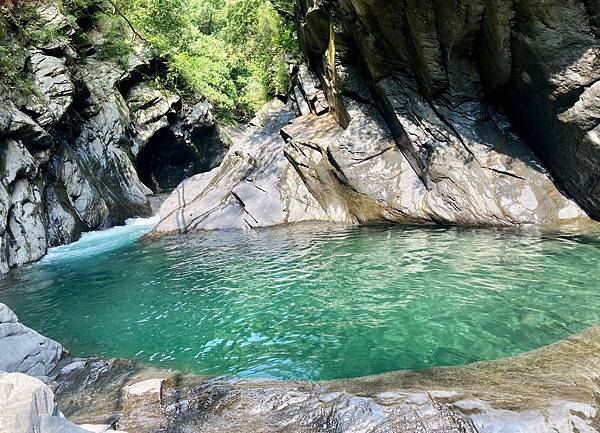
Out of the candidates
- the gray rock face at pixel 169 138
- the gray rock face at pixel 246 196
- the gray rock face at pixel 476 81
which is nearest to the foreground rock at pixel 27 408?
the gray rock face at pixel 476 81

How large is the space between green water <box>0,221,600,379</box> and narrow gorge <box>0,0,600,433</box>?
0.05m

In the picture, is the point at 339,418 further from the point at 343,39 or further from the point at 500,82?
the point at 343,39

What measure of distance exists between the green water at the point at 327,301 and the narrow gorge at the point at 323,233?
5 centimetres

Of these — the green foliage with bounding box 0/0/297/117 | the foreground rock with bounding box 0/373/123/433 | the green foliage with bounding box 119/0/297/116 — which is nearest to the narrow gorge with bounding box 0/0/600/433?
the foreground rock with bounding box 0/373/123/433

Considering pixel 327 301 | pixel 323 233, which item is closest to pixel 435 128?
pixel 323 233

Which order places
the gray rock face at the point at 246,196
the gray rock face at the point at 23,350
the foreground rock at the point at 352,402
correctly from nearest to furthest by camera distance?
the foreground rock at the point at 352,402 < the gray rock face at the point at 23,350 < the gray rock face at the point at 246,196

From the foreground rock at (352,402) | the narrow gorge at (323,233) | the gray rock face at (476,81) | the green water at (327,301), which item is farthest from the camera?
the gray rock face at (476,81)

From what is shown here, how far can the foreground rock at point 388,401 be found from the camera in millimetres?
3072

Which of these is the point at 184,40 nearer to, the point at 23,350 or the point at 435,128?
the point at 435,128

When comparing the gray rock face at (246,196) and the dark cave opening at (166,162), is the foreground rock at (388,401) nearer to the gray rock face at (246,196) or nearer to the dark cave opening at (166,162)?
the gray rock face at (246,196)

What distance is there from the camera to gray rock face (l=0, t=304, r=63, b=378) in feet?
16.1

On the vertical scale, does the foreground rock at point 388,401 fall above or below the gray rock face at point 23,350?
below

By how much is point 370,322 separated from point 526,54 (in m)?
6.87

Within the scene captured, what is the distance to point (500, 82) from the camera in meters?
10.8
